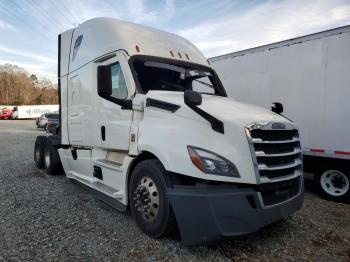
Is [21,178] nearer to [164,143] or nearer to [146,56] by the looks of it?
[146,56]

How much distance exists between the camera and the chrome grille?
11.9ft

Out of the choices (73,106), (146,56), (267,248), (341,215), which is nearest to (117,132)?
(146,56)

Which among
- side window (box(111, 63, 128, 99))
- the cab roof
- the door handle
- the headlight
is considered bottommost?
the headlight

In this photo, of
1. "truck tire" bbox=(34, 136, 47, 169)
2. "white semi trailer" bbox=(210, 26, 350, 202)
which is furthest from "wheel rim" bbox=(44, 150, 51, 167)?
"white semi trailer" bbox=(210, 26, 350, 202)

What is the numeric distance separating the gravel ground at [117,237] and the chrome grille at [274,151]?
88cm

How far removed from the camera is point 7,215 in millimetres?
4926

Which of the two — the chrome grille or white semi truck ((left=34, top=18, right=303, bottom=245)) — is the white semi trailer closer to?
the chrome grille

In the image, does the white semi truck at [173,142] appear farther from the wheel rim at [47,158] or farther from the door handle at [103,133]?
the wheel rim at [47,158]

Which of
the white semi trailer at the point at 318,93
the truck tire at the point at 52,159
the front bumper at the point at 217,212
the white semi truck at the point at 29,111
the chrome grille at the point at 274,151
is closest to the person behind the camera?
the front bumper at the point at 217,212

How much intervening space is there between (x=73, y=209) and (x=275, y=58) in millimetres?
5266

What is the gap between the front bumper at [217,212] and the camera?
3377 mm

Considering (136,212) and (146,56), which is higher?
(146,56)

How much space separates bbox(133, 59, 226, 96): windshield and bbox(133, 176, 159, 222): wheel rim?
1335 millimetres

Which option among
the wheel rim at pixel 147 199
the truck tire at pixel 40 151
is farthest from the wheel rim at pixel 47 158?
→ the wheel rim at pixel 147 199
